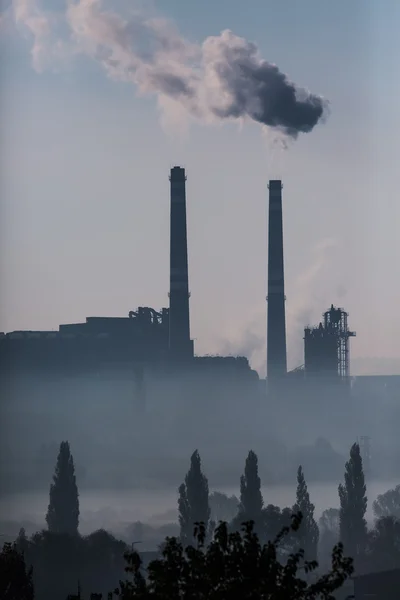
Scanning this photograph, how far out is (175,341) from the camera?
132 metres

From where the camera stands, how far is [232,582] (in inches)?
809

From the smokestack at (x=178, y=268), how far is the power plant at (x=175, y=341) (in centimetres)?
9

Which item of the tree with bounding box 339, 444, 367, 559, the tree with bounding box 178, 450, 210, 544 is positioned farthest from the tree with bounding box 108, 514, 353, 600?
the tree with bounding box 178, 450, 210, 544

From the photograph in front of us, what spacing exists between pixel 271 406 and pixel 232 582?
130092mm

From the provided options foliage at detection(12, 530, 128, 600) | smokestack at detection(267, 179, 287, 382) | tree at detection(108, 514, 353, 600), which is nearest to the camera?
tree at detection(108, 514, 353, 600)

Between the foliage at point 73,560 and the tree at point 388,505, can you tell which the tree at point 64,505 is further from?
the tree at point 388,505

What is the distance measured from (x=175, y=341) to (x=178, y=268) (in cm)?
795

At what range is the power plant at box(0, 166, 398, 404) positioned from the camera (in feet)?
421

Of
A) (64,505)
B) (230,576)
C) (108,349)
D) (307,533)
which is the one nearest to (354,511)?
(307,533)

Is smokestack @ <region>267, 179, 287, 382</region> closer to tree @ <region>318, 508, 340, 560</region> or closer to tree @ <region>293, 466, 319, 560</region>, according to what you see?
tree @ <region>318, 508, 340, 560</region>

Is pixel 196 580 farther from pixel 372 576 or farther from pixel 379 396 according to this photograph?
pixel 379 396

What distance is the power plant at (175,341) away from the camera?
128m

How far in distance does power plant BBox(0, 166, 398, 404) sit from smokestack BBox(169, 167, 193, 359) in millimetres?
88

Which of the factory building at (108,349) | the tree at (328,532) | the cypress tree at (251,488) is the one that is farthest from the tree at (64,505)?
the factory building at (108,349)
